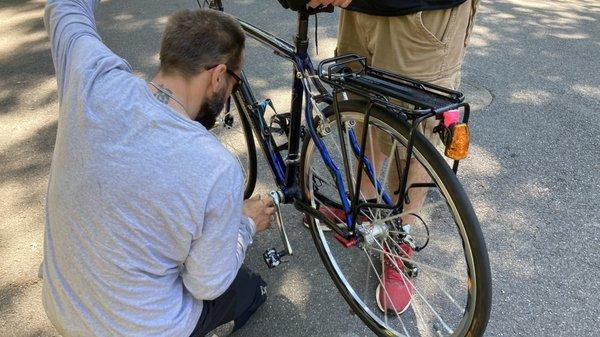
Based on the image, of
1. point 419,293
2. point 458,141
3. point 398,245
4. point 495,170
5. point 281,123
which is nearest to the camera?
point 458,141

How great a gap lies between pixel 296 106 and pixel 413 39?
19.9 inches

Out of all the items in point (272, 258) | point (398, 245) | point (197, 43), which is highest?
point (197, 43)

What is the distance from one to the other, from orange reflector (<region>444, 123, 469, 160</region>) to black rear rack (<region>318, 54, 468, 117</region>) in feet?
0.21

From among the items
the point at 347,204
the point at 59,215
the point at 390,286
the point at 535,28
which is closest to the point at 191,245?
the point at 59,215

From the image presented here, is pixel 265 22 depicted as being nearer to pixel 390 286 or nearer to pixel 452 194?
pixel 390 286

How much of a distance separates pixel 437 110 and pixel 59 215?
1054 mm

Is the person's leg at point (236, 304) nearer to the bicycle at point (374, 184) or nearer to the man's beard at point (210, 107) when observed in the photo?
the bicycle at point (374, 184)

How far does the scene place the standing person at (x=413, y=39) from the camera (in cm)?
174

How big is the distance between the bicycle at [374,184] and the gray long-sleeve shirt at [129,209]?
552 mm

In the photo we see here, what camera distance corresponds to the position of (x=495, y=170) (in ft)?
9.35

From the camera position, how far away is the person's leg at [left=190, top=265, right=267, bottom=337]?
5.45 feet

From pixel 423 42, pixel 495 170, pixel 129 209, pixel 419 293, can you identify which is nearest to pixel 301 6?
pixel 423 42

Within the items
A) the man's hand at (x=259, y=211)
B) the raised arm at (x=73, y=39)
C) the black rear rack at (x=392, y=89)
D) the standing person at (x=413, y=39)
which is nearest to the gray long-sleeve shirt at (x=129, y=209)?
the raised arm at (x=73, y=39)

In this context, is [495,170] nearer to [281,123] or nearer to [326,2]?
[281,123]
